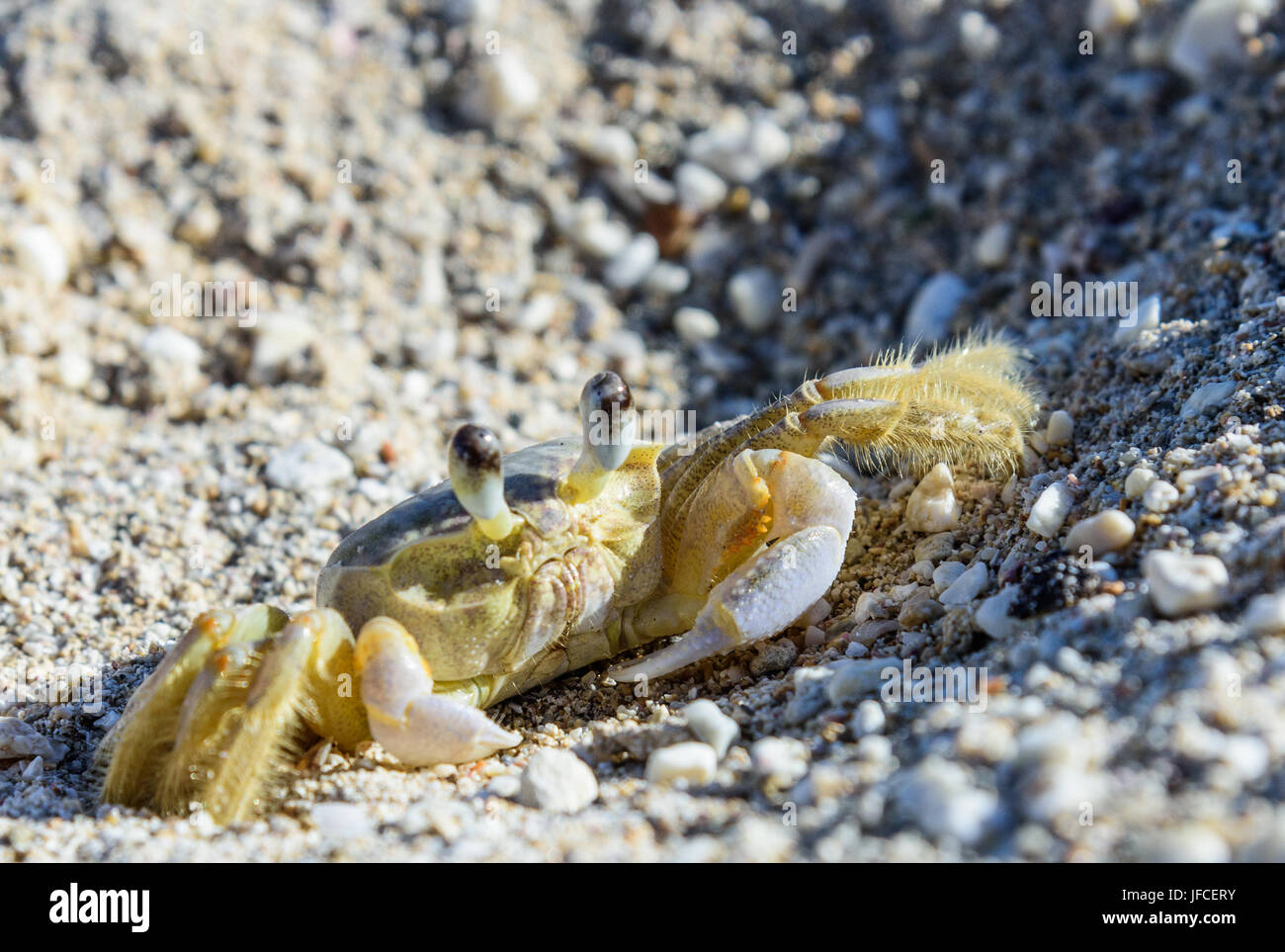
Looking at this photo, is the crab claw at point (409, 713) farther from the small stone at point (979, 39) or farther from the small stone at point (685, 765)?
the small stone at point (979, 39)

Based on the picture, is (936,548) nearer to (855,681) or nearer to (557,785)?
(855,681)

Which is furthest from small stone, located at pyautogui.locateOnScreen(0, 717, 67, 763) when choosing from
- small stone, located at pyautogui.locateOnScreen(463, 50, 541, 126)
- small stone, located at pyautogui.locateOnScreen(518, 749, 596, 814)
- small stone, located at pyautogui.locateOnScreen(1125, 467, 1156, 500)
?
small stone, located at pyautogui.locateOnScreen(463, 50, 541, 126)

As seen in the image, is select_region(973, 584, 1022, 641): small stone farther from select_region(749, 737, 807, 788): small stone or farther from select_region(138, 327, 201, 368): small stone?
select_region(138, 327, 201, 368): small stone

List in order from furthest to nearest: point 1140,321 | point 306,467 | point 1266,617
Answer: point 306,467 < point 1140,321 < point 1266,617

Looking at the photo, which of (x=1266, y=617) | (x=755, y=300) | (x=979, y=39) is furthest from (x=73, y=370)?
(x=979, y=39)
